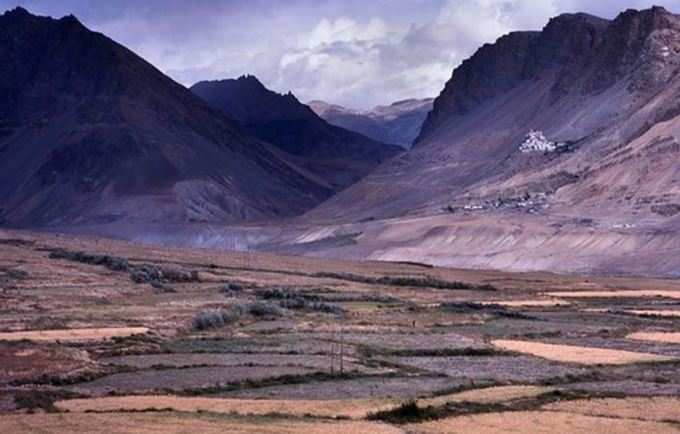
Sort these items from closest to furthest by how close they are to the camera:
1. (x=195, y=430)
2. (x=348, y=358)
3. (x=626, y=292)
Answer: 1. (x=195, y=430)
2. (x=348, y=358)
3. (x=626, y=292)

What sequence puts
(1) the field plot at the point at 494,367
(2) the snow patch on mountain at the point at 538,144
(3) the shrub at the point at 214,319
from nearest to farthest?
1. (1) the field plot at the point at 494,367
2. (3) the shrub at the point at 214,319
3. (2) the snow patch on mountain at the point at 538,144

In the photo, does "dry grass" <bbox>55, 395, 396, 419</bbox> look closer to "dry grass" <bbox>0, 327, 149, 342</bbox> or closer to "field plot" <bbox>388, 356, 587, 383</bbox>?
"field plot" <bbox>388, 356, 587, 383</bbox>

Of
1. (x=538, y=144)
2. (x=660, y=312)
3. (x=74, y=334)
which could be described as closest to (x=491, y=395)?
(x=74, y=334)

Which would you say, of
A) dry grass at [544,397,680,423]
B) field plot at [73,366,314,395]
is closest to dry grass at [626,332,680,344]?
field plot at [73,366,314,395]

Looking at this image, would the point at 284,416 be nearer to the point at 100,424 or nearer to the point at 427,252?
the point at 100,424

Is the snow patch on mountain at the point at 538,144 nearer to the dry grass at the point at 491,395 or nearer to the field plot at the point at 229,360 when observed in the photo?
the field plot at the point at 229,360

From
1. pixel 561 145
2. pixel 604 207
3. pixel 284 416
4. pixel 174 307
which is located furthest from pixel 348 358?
pixel 561 145

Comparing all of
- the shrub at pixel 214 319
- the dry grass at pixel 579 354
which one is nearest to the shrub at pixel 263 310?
the shrub at pixel 214 319
